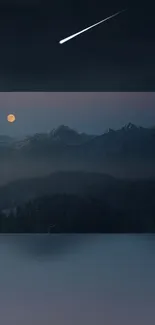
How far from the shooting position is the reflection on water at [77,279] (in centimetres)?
243

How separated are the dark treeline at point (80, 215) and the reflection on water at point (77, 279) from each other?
10cm

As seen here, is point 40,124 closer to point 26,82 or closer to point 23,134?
point 23,134

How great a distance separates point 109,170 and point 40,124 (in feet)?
3.13

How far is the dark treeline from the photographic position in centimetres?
422

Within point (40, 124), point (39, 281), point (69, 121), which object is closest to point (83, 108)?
point (69, 121)

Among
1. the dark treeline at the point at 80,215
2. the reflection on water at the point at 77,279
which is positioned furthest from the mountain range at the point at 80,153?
the reflection on water at the point at 77,279

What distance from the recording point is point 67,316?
2406mm

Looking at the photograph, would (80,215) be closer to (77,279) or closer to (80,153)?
(80,153)

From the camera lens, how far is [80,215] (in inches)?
167

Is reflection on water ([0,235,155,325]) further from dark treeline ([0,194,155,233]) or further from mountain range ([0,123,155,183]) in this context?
mountain range ([0,123,155,183])

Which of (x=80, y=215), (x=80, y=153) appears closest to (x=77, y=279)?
(x=80, y=215)

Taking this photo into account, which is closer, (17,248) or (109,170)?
(17,248)

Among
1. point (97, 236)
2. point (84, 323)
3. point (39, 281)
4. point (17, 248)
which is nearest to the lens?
point (84, 323)

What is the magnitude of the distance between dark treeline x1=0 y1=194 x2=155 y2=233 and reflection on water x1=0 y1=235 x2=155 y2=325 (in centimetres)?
10
